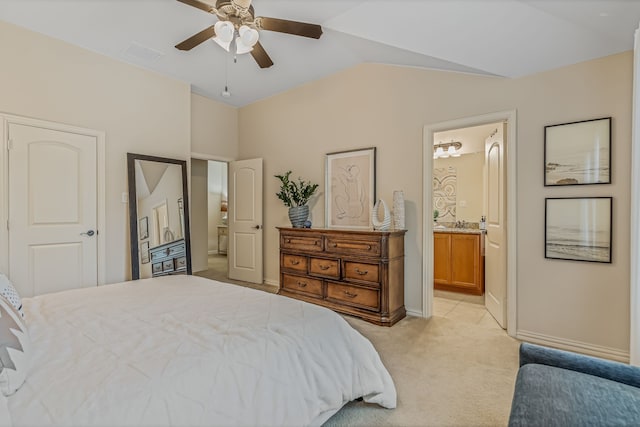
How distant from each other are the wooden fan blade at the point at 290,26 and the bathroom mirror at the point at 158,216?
7.88ft

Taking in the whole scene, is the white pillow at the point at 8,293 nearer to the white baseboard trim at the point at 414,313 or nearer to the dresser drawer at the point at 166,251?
the dresser drawer at the point at 166,251

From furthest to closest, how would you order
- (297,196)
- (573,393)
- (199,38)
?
(297,196), (199,38), (573,393)

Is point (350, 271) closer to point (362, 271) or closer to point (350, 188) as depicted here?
point (362, 271)

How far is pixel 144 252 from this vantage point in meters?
3.78

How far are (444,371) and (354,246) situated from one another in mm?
1461

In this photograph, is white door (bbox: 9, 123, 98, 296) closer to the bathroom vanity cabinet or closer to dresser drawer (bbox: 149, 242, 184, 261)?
dresser drawer (bbox: 149, 242, 184, 261)

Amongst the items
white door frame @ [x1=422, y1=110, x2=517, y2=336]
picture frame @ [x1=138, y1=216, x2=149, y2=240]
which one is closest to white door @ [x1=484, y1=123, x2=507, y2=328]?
white door frame @ [x1=422, y1=110, x2=517, y2=336]

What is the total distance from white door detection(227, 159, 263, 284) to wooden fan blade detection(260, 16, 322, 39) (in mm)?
2589

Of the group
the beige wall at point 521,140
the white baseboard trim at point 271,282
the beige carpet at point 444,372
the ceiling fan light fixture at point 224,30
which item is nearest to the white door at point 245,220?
the white baseboard trim at point 271,282

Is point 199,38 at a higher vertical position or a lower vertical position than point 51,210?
higher

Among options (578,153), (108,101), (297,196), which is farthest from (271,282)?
(578,153)

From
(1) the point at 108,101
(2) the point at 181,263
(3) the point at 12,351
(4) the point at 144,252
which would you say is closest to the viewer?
(3) the point at 12,351

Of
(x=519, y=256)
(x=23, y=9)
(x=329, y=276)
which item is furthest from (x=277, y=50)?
(x=519, y=256)

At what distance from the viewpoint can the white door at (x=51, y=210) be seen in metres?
3.01
